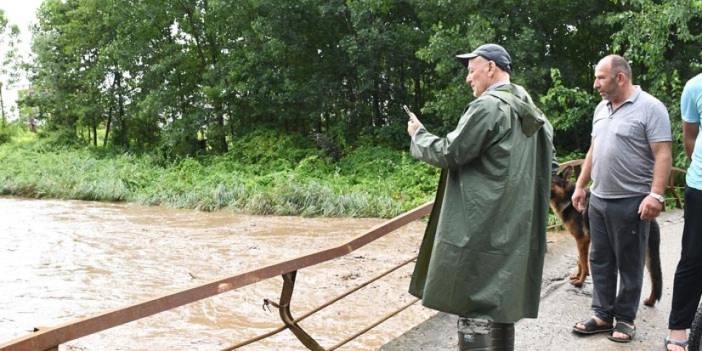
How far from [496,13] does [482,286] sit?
49.8 feet

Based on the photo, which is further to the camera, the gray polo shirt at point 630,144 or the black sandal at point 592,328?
the black sandal at point 592,328

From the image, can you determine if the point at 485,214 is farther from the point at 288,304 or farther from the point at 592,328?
the point at 592,328

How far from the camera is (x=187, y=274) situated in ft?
29.0

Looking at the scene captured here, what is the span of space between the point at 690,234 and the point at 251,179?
15.0 m

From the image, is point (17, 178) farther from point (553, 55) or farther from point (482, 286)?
point (482, 286)

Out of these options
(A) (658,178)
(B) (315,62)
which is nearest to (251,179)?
(B) (315,62)

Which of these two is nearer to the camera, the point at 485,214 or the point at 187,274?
the point at 485,214

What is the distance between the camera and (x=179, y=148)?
25078 millimetres

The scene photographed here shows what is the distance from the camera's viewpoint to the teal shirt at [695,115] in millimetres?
3324

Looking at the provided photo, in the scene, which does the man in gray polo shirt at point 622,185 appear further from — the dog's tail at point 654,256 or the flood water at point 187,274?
the flood water at point 187,274

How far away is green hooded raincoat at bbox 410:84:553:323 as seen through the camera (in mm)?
2598

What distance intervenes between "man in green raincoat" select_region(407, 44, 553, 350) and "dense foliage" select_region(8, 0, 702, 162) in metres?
9.68

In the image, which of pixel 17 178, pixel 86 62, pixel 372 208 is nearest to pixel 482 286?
pixel 372 208

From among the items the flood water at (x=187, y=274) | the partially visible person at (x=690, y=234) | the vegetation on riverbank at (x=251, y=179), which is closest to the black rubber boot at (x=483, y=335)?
the flood water at (x=187, y=274)
